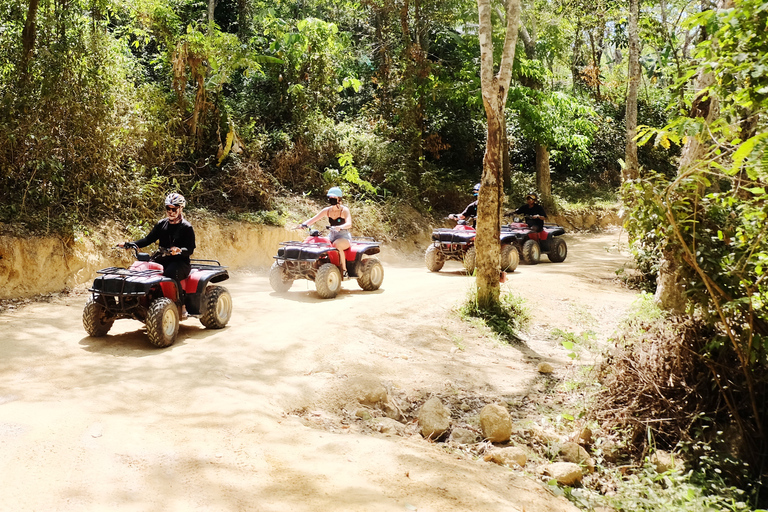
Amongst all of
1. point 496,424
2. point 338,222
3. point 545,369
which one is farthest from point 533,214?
point 496,424

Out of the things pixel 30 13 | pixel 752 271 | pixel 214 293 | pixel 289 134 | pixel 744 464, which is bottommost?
pixel 744 464

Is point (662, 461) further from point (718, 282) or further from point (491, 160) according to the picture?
point (491, 160)

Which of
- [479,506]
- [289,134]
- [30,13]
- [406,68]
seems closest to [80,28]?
[30,13]

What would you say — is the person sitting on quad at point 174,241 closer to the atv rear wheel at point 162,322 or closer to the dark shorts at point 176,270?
the dark shorts at point 176,270

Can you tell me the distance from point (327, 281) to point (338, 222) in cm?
124

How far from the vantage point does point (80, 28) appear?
1141 centimetres

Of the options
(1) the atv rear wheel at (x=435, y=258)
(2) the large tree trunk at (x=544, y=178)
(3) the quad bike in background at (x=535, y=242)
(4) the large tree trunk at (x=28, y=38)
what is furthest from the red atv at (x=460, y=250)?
(2) the large tree trunk at (x=544, y=178)

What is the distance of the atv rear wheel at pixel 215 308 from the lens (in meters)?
7.60

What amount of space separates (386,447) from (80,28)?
10.4 m

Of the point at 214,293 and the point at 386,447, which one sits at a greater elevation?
the point at 214,293

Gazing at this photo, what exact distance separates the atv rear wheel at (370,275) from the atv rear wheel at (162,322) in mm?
4242

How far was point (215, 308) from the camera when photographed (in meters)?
7.66

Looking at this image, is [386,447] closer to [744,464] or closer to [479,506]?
[479,506]

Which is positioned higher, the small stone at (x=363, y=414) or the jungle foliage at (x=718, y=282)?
the jungle foliage at (x=718, y=282)
